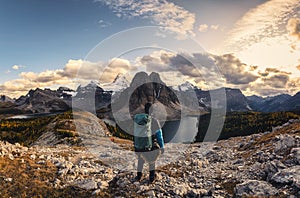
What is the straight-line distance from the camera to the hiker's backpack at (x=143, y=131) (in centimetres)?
1240

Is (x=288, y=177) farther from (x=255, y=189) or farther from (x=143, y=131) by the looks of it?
(x=143, y=131)

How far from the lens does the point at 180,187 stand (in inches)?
477

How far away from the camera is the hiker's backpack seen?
40.7ft

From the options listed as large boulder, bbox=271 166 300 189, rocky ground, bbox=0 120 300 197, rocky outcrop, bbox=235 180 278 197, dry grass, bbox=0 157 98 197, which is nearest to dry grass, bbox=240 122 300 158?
rocky ground, bbox=0 120 300 197

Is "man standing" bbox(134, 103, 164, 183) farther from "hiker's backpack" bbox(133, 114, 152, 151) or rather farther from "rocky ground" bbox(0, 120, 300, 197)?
"rocky ground" bbox(0, 120, 300, 197)

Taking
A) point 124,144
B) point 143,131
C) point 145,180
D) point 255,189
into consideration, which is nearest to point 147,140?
point 143,131

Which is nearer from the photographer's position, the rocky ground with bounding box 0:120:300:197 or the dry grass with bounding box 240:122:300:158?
the rocky ground with bounding box 0:120:300:197

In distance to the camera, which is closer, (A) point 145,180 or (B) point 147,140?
(B) point 147,140

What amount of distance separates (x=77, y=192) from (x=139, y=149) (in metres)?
3.71

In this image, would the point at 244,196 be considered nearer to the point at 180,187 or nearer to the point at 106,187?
the point at 180,187

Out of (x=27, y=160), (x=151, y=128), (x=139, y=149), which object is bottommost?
(x=27, y=160)

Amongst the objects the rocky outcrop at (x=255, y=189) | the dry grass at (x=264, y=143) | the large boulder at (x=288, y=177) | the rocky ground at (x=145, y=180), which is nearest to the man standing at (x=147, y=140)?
the rocky ground at (x=145, y=180)

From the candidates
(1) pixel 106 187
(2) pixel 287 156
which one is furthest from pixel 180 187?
(2) pixel 287 156

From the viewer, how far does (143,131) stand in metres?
12.6
